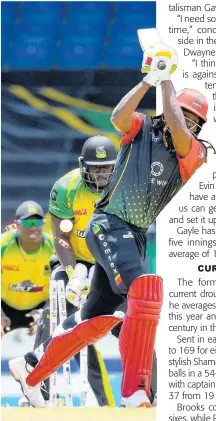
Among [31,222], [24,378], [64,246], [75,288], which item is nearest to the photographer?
[24,378]

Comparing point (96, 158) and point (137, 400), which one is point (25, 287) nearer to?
point (96, 158)

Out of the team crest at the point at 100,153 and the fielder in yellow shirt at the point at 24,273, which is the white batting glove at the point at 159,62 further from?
the fielder in yellow shirt at the point at 24,273

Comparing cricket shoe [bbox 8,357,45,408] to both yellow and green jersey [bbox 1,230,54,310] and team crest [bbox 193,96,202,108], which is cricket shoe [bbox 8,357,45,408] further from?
team crest [bbox 193,96,202,108]

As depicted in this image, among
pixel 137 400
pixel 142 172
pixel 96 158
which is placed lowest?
pixel 137 400

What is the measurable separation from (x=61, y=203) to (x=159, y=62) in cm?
185

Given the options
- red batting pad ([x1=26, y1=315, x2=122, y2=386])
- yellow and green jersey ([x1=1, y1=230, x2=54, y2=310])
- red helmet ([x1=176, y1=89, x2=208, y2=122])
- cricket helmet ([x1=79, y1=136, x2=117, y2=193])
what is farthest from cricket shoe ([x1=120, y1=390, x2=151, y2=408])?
yellow and green jersey ([x1=1, y1=230, x2=54, y2=310])

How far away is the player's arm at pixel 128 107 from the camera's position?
5887mm

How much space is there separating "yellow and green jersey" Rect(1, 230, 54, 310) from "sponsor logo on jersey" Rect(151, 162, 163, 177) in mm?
2347

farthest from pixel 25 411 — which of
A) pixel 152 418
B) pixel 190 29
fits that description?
pixel 190 29

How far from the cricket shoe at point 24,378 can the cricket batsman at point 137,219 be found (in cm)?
73

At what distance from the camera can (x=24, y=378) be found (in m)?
6.99

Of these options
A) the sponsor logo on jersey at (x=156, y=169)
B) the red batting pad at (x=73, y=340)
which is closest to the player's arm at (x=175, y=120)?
the sponsor logo on jersey at (x=156, y=169)

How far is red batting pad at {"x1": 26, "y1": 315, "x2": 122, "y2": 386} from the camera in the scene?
21.0 feet

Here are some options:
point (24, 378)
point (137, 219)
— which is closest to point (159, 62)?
point (137, 219)
